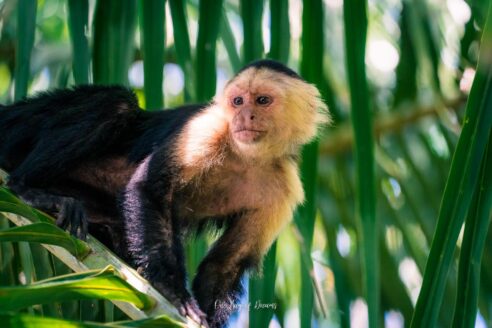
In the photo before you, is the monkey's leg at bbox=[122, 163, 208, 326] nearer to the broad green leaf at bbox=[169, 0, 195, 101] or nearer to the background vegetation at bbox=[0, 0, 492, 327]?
the background vegetation at bbox=[0, 0, 492, 327]

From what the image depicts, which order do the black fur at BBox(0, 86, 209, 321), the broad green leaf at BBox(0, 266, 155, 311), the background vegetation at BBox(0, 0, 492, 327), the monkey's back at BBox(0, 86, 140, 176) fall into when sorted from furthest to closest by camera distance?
1. the monkey's back at BBox(0, 86, 140, 176)
2. the black fur at BBox(0, 86, 209, 321)
3. the background vegetation at BBox(0, 0, 492, 327)
4. the broad green leaf at BBox(0, 266, 155, 311)

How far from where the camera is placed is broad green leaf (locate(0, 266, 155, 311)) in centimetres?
151

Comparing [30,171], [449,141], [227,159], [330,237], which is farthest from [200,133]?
[449,141]

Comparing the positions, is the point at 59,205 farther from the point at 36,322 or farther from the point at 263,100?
the point at 36,322

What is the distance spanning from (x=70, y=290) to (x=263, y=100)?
2.69 meters

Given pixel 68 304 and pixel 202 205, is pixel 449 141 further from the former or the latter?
pixel 68 304

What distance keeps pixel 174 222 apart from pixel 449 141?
1787 mm

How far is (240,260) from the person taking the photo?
12.6ft

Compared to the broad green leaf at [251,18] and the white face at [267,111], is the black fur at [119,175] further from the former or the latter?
the broad green leaf at [251,18]

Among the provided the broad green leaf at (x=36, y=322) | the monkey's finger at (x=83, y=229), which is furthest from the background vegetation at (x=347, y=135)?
the monkey's finger at (x=83, y=229)

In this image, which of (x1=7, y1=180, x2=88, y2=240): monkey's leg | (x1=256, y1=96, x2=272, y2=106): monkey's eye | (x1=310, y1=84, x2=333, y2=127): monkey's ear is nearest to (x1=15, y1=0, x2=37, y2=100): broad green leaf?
(x1=7, y1=180, x2=88, y2=240): monkey's leg

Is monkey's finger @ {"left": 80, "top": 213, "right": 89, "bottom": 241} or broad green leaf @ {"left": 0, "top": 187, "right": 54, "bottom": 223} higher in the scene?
broad green leaf @ {"left": 0, "top": 187, "right": 54, "bottom": 223}

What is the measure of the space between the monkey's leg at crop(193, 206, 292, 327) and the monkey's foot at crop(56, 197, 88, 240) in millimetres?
783

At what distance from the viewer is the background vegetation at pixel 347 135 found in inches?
85.4
